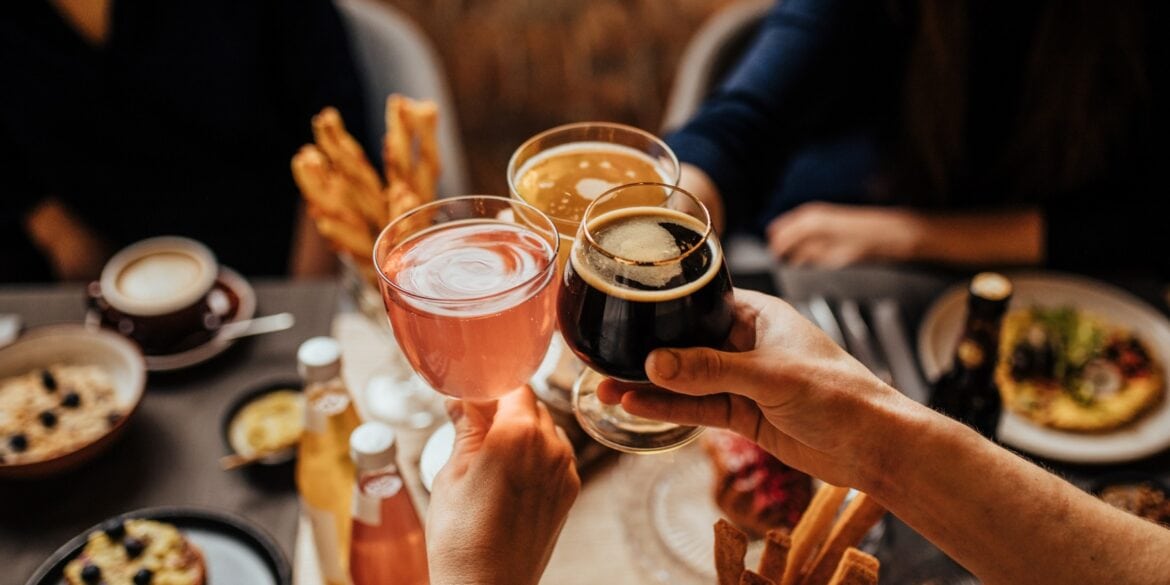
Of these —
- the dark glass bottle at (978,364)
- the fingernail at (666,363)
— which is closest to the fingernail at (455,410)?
the fingernail at (666,363)

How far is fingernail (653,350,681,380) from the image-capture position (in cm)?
78

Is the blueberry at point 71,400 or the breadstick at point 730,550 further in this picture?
the blueberry at point 71,400

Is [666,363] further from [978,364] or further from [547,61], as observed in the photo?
[547,61]

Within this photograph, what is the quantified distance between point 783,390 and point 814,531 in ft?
0.66

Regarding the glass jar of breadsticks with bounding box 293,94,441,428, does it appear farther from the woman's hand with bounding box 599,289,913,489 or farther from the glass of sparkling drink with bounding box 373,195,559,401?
the woman's hand with bounding box 599,289,913,489

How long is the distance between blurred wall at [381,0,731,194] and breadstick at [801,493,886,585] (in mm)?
2780

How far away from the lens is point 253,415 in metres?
1.39

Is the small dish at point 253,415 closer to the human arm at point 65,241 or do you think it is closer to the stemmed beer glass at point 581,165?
the stemmed beer glass at point 581,165

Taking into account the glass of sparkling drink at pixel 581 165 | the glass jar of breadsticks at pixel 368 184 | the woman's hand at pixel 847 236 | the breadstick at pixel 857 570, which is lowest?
the woman's hand at pixel 847 236

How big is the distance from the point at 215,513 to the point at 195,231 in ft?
3.98

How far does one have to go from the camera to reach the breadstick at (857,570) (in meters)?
0.79

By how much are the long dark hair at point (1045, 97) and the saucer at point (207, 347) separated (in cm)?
146

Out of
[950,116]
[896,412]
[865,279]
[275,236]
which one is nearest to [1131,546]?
[896,412]

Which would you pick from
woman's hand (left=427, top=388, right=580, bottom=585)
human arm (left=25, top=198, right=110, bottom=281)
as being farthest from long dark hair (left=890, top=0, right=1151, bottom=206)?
human arm (left=25, top=198, right=110, bottom=281)
